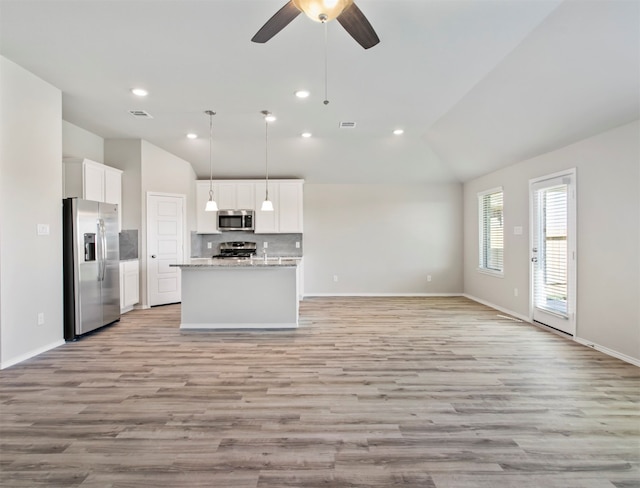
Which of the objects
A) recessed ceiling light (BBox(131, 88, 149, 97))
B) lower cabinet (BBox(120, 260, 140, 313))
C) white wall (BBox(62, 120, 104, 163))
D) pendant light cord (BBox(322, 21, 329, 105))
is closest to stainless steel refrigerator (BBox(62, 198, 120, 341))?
lower cabinet (BBox(120, 260, 140, 313))

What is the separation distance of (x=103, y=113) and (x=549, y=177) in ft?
20.3

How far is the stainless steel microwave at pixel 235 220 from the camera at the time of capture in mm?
6906

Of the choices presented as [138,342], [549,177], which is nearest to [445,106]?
[549,177]

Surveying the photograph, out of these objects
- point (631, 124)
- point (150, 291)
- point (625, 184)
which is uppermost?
point (631, 124)

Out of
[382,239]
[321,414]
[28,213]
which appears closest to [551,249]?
[382,239]

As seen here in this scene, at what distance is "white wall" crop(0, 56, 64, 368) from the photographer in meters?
3.25

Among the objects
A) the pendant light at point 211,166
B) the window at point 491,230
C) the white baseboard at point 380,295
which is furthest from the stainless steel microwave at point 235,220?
the window at point 491,230

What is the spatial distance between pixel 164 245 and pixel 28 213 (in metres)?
2.54

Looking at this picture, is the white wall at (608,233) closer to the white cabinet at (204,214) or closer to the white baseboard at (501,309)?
the white baseboard at (501,309)

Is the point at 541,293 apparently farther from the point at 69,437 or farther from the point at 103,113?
the point at 103,113

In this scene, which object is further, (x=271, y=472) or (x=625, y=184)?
(x=625, y=184)

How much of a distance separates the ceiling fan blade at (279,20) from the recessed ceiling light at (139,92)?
7.70ft

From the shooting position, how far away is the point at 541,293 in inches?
185

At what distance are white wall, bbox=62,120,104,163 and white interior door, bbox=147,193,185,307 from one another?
1.04m
